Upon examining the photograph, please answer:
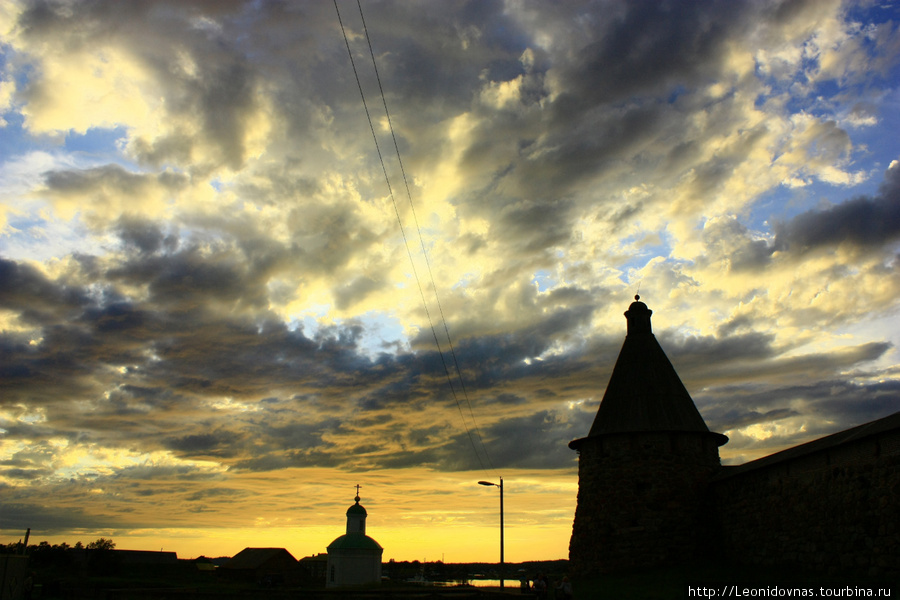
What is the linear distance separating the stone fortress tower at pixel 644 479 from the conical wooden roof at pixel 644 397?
1.7 inches

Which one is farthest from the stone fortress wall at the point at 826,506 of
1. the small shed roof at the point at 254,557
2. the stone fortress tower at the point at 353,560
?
the small shed roof at the point at 254,557

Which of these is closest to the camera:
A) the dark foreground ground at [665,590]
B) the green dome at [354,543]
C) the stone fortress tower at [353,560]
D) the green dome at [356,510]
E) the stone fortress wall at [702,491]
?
the dark foreground ground at [665,590]

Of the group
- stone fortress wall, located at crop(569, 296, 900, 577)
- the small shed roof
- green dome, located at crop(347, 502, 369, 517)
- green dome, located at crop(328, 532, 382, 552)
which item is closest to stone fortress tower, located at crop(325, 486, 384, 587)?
green dome, located at crop(328, 532, 382, 552)

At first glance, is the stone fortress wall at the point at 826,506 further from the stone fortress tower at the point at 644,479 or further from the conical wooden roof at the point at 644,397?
the conical wooden roof at the point at 644,397

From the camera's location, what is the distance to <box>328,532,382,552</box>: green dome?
47688 mm

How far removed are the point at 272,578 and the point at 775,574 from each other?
57.0 meters

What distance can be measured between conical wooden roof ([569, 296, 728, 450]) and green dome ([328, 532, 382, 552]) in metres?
27.1

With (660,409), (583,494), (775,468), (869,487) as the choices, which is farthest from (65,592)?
(869,487)

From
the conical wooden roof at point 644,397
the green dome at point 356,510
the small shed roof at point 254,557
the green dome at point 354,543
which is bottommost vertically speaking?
the small shed roof at point 254,557

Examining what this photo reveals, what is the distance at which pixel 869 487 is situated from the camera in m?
15.3

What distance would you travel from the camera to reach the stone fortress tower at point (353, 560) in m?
47.0

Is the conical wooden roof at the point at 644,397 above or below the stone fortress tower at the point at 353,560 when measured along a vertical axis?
above

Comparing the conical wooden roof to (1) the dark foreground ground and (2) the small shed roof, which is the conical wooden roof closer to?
(1) the dark foreground ground

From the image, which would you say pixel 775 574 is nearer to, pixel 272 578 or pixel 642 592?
pixel 642 592
